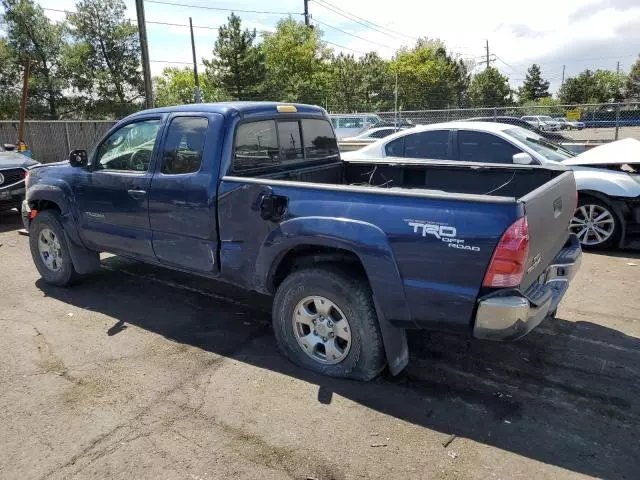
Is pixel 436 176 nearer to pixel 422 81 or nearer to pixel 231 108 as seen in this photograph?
pixel 231 108

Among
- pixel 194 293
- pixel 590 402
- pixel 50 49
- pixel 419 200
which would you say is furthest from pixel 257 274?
pixel 50 49

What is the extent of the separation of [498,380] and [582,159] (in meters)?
4.53

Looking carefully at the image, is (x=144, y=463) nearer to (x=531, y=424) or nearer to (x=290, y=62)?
(x=531, y=424)

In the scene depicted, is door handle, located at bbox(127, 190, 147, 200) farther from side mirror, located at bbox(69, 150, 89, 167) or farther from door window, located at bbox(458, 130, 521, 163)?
door window, located at bbox(458, 130, 521, 163)

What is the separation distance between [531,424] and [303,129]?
3.16 metres

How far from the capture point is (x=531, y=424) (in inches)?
123

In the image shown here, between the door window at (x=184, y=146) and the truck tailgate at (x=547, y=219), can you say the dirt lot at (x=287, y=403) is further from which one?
the door window at (x=184, y=146)

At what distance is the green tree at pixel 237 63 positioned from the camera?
42.6 m

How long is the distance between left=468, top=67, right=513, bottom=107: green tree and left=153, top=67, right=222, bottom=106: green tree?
36.6m

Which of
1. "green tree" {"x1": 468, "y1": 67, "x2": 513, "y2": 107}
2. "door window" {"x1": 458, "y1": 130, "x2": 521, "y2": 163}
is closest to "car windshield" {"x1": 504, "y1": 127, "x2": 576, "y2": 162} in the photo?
"door window" {"x1": 458, "y1": 130, "x2": 521, "y2": 163}

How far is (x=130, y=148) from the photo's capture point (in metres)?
4.83

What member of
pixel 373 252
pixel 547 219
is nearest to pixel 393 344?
pixel 373 252

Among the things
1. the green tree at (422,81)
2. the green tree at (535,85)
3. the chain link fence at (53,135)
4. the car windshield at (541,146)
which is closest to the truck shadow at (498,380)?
the car windshield at (541,146)

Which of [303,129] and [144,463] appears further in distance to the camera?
[303,129]
